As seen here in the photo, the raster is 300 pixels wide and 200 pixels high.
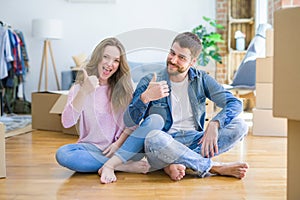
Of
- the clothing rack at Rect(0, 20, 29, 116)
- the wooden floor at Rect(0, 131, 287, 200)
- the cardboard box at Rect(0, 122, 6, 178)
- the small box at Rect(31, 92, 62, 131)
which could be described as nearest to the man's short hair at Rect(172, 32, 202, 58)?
the wooden floor at Rect(0, 131, 287, 200)

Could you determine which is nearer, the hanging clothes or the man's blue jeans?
the man's blue jeans

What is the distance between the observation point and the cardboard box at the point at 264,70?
336cm

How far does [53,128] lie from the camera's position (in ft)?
11.7

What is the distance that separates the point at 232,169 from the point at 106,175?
0.53m

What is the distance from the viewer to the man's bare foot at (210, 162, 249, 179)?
1.93 m

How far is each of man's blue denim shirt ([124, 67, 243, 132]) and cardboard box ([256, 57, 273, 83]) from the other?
1509 mm

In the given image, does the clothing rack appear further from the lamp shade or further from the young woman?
the young woman

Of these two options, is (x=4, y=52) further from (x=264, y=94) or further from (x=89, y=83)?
(x=89, y=83)

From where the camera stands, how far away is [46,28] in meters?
5.29

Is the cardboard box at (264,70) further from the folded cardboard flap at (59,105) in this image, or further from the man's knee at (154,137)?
the man's knee at (154,137)

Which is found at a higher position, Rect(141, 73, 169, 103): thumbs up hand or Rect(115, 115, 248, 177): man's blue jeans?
Rect(141, 73, 169, 103): thumbs up hand

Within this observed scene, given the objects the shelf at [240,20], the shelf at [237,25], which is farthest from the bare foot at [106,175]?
the shelf at [240,20]

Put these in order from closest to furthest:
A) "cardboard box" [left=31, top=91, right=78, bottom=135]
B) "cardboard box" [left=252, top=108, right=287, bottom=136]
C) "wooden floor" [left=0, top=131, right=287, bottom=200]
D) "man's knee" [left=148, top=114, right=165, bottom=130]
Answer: "wooden floor" [left=0, top=131, right=287, bottom=200], "man's knee" [left=148, top=114, right=165, bottom=130], "cardboard box" [left=252, top=108, right=287, bottom=136], "cardboard box" [left=31, top=91, right=78, bottom=135]

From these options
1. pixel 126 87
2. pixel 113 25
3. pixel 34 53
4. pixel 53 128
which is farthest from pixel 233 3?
pixel 126 87
